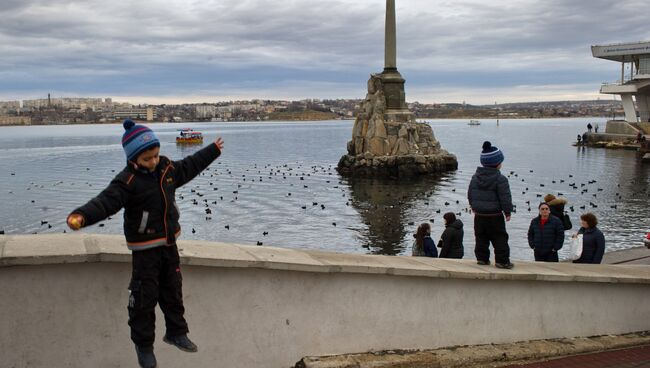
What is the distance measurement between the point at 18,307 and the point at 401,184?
4193 cm

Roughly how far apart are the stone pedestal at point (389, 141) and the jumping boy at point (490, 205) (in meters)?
43.9

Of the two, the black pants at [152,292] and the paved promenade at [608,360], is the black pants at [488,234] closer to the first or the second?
the paved promenade at [608,360]

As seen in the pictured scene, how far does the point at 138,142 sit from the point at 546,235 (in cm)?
686

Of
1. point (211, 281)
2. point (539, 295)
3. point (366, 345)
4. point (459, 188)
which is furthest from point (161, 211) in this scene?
point (459, 188)

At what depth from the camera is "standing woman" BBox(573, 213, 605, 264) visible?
29.2 feet

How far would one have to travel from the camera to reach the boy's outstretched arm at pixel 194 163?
14.6 feet

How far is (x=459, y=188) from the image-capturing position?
42750mm

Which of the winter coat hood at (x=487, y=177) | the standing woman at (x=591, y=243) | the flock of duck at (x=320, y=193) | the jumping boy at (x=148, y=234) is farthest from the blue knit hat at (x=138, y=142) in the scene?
the flock of duck at (x=320, y=193)

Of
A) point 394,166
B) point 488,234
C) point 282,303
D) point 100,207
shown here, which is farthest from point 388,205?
point 100,207

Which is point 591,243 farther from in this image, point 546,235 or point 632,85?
point 632,85

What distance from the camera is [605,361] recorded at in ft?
19.7

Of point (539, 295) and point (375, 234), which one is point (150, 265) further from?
point (375, 234)

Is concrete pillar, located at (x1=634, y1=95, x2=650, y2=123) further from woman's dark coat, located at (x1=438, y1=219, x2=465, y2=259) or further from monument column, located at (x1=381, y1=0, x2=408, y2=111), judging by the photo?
woman's dark coat, located at (x1=438, y1=219, x2=465, y2=259)

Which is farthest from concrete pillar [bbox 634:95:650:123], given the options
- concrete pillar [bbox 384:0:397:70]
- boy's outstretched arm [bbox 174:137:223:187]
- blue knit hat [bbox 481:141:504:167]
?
boy's outstretched arm [bbox 174:137:223:187]
